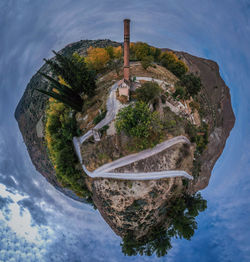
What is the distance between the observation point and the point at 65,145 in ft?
83.1

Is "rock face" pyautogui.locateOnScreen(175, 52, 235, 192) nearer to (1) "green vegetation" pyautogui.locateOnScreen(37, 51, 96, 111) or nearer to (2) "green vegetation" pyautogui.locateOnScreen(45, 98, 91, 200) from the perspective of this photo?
(2) "green vegetation" pyautogui.locateOnScreen(45, 98, 91, 200)

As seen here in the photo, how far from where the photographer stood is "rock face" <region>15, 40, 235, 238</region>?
20.8 metres

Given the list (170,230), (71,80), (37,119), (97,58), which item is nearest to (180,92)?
(71,80)

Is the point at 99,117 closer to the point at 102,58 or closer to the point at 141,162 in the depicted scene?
the point at 141,162

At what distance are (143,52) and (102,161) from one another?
25.3m

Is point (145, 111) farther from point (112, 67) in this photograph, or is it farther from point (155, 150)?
point (112, 67)

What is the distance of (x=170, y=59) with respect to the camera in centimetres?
3219

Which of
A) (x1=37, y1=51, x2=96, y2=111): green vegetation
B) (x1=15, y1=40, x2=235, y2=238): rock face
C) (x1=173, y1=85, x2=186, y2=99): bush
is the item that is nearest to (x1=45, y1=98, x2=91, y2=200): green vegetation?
(x1=15, y1=40, x2=235, y2=238): rock face

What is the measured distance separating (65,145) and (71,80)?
11.6 metres

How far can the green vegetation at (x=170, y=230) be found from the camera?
22.1 m

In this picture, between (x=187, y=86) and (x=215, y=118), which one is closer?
(x=187, y=86)

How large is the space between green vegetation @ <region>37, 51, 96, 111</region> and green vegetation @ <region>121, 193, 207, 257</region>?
24.3 metres

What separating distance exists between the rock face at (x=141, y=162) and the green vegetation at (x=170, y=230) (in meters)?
1.11

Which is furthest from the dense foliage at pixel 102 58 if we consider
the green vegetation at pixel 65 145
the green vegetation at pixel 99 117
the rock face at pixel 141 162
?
the green vegetation at pixel 99 117
